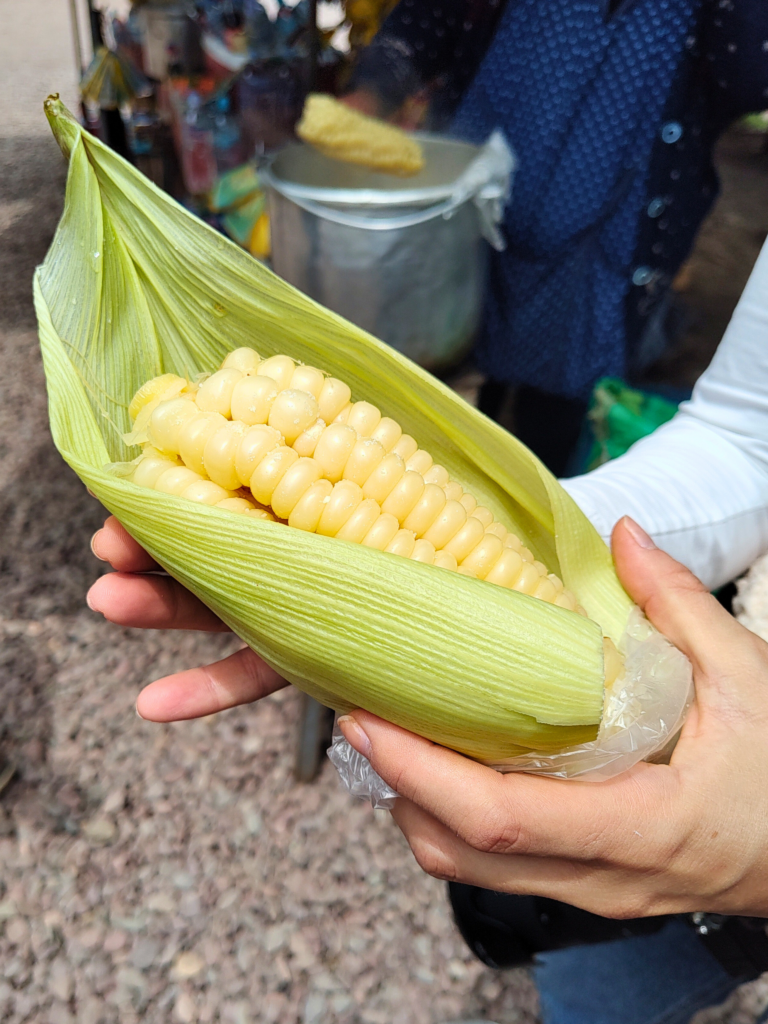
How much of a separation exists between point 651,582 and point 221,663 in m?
0.54

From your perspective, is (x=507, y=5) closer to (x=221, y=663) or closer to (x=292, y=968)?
(x=221, y=663)

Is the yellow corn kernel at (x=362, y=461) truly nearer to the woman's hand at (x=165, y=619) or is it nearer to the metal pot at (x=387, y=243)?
the woman's hand at (x=165, y=619)

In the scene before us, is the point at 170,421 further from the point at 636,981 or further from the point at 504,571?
the point at 636,981

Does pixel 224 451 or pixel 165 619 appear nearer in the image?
pixel 224 451

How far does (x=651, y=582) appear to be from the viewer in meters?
0.78

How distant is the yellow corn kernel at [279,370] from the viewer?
27.8 inches

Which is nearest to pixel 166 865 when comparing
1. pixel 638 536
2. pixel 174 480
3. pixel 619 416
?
pixel 174 480

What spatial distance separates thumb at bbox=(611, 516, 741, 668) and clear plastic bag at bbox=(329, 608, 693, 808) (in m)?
0.02

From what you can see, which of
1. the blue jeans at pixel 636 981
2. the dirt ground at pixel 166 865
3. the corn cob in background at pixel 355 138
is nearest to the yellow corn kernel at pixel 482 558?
the dirt ground at pixel 166 865

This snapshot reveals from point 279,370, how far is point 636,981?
1145 mm

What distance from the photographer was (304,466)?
660 millimetres

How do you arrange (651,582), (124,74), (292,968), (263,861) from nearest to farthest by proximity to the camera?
(651,582), (124,74), (292,968), (263,861)

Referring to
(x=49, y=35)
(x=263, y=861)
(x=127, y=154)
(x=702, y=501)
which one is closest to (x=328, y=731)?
(x=263, y=861)

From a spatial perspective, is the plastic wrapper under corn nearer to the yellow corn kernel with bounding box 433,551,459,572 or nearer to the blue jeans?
the yellow corn kernel with bounding box 433,551,459,572
